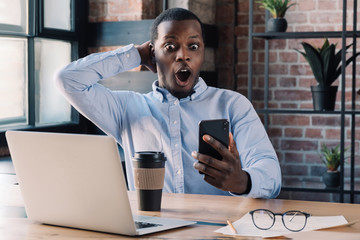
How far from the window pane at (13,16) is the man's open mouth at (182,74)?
1.29 m

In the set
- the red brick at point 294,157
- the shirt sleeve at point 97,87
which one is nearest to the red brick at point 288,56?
the red brick at point 294,157

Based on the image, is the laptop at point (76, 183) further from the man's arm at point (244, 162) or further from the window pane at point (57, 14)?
the window pane at point (57, 14)

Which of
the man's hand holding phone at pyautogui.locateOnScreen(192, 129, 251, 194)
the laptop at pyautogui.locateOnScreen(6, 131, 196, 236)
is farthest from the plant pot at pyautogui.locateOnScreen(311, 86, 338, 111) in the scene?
the laptop at pyautogui.locateOnScreen(6, 131, 196, 236)

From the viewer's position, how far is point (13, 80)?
10.1 feet

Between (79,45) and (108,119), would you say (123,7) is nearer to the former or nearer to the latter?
(79,45)

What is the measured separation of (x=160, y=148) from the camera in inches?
83.0

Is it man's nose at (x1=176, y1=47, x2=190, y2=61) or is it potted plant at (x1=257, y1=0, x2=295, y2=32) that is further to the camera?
potted plant at (x1=257, y1=0, x2=295, y2=32)

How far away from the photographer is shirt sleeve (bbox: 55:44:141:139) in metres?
2.08

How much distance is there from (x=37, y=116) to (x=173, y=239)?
2213 mm

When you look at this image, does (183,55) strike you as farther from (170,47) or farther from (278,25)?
(278,25)

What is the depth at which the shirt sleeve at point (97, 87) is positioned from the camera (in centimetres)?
208

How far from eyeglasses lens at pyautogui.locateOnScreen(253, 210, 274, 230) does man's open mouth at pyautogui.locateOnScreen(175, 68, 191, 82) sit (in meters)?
0.75

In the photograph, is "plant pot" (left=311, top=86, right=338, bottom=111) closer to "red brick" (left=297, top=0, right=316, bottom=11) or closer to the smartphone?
"red brick" (left=297, top=0, right=316, bottom=11)

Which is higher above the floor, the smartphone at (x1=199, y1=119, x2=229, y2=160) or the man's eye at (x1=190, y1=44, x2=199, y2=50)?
the man's eye at (x1=190, y1=44, x2=199, y2=50)
